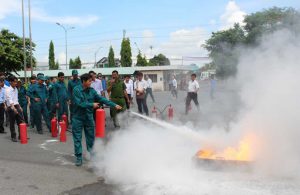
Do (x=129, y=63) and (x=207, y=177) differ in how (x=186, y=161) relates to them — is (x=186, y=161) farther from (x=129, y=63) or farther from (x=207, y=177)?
(x=129, y=63)

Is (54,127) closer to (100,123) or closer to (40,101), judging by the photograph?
(40,101)

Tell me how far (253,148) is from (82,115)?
3139 mm

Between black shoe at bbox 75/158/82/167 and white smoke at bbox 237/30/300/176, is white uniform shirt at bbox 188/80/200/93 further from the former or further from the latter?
black shoe at bbox 75/158/82/167

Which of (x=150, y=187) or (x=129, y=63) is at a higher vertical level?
(x=129, y=63)

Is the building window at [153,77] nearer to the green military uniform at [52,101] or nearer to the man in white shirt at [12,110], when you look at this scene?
the green military uniform at [52,101]

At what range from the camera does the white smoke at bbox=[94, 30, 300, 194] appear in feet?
17.7

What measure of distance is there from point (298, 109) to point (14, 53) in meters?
24.1

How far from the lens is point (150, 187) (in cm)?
534

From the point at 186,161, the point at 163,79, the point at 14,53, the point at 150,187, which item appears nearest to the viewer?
the point at 150,187

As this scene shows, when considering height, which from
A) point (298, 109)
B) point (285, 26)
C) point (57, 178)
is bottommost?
point (57, 178)

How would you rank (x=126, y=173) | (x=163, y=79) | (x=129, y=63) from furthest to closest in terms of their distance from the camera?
1. (x=129, y=63)
2. (x=163, y=79)
3. (x=126, y=173)

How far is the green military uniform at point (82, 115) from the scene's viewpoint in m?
7.02

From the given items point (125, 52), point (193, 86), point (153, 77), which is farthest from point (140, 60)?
point (193, 86)

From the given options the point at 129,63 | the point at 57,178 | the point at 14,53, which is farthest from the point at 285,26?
the point at 129,63
